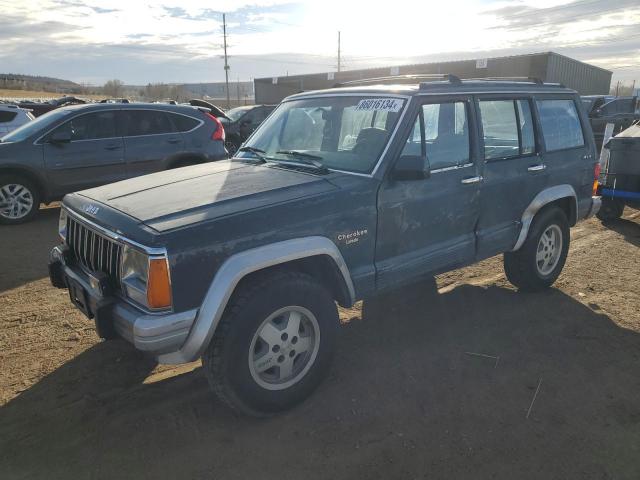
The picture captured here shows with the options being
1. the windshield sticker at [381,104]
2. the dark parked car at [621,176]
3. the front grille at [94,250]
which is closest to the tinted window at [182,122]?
the front grille at [94,250]

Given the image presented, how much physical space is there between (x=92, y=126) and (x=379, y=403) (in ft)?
22.2

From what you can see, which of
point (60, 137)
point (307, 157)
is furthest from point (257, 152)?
point (60, 137)

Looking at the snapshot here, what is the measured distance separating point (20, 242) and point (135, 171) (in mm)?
2118

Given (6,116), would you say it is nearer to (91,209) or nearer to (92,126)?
(92,126)

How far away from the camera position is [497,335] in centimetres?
412

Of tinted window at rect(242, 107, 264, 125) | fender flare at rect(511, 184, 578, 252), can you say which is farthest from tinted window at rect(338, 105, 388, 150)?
tinted window at rect(242, 107, 264, 125)

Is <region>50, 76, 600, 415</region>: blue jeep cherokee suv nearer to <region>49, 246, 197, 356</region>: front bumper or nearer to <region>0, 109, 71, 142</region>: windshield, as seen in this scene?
<region>49, 246, 197, 356</region>: front bumper

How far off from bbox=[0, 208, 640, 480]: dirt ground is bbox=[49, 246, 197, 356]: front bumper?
0.67 m

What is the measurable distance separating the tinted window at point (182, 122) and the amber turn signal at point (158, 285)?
21.5ft

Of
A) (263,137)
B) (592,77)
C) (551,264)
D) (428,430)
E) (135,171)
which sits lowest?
(428,430)

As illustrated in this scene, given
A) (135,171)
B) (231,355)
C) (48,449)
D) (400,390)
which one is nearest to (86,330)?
(48,449)

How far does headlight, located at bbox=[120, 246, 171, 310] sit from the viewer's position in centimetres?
249

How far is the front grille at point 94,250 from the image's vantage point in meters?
2.83

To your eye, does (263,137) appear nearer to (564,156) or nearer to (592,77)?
(564,156)
